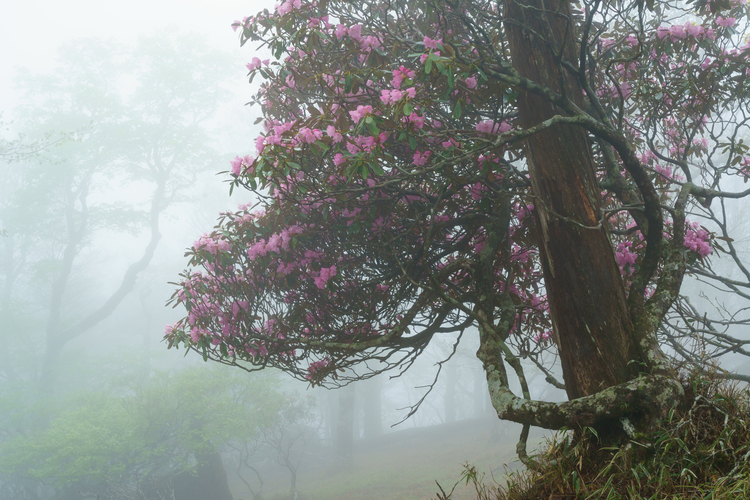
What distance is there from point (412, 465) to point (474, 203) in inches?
652

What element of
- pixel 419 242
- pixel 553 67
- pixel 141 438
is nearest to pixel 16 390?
pixel 141 438

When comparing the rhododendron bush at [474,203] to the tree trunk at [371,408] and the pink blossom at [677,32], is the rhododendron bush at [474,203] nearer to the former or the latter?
the pink blossom at [677,32]

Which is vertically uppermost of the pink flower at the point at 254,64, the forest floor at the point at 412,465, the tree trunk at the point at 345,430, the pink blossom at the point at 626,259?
the pink flower at the point at 254,64

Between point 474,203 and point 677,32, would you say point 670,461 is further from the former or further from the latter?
point 677,32

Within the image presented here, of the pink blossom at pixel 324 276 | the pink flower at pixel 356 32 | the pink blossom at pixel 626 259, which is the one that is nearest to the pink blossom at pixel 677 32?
the pink blossom at pixel 626 259

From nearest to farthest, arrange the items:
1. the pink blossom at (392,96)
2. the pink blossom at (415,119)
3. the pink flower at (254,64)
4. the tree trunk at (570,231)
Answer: the tree trunk at (570,231)
the pink blossom at (392,96)
the pink blossom at (415,119)
the pink flower at (254,64)

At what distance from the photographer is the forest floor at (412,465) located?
49.0 ft

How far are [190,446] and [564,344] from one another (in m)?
14.6

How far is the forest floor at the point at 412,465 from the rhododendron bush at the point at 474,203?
1108 cm

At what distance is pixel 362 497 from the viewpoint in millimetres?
14688

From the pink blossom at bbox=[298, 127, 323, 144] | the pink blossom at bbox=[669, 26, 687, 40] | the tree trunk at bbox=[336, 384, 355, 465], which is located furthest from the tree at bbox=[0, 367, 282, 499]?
the pink blossom at bbox=[669, 26, 687, 40]

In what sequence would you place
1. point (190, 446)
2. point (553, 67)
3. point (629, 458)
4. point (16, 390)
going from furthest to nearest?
point (16, 390), point (190, 446), point (553, 67), point (629, 458)

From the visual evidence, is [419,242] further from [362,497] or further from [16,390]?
[16,390]

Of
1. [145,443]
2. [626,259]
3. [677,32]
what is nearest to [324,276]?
[626,259]
